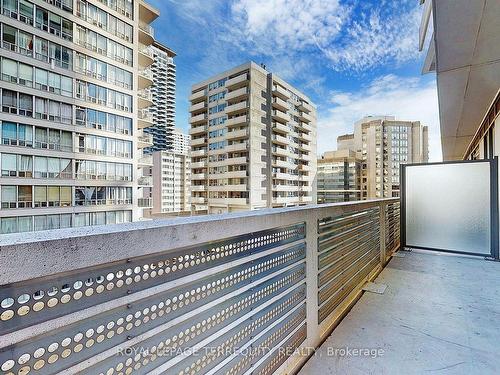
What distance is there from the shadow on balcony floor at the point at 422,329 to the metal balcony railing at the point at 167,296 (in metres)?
0.28

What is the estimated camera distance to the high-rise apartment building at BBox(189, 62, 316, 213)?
24812 mm

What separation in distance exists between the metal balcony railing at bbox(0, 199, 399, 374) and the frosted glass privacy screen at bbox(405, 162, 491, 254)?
360 centimetres

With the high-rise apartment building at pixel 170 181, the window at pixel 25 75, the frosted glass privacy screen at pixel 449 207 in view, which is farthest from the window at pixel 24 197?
the high-rise apartment building at pixel 170 181

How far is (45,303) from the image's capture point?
24.6 inches

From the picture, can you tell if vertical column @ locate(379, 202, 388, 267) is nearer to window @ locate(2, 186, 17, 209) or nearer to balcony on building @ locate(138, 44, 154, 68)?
window @ locate(2, 186, 17, 209)

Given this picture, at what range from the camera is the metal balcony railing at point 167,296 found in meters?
0.61

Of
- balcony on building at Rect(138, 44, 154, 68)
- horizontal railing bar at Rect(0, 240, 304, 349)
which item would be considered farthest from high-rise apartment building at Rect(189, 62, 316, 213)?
horizontal railing bar at Rect(0, 240, 304, 349)

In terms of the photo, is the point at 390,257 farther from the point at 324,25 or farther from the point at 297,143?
the point at 297,143

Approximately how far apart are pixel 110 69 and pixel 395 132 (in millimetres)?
50226

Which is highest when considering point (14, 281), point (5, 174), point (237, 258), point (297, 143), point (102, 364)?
point (297, 143)

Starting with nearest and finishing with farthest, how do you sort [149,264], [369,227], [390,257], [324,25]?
[149,264], [369,227], [390,257], [324,25]

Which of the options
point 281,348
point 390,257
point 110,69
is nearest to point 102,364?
point 281,348

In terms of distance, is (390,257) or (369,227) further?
(390,257)

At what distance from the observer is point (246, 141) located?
81.6 ft
